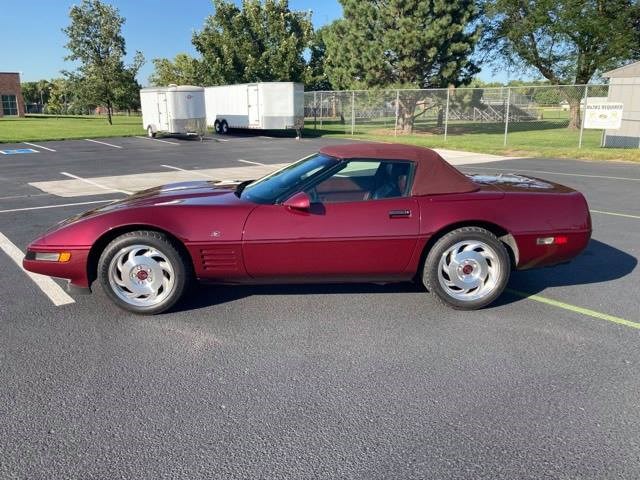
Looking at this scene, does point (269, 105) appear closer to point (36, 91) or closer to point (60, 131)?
point (60, 131)

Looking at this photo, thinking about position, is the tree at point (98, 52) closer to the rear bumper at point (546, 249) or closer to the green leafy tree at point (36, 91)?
the rear bumper at point (546, 249)

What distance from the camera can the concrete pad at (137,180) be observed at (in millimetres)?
10227

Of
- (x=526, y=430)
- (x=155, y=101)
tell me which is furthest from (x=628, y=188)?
(x=155, y=101)

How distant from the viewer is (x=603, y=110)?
1712cm

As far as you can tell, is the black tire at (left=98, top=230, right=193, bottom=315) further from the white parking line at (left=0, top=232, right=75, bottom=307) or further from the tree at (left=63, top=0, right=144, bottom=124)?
the tree at (left=63, top=0, right=144, bottom=124)

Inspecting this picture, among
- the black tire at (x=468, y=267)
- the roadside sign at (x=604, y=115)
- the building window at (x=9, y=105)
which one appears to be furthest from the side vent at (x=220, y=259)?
the building window at (x=9, y=105)

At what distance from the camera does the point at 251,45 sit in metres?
36.1

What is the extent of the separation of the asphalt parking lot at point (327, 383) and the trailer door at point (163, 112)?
21.1m

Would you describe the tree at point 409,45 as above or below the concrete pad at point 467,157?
above

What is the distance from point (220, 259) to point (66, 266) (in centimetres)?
116

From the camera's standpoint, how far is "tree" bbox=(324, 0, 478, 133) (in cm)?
2691

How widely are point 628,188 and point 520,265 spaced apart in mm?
7802

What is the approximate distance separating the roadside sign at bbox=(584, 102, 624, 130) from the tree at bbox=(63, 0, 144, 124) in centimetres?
3555

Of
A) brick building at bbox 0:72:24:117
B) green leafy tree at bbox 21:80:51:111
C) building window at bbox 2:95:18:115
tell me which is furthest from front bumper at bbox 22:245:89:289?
green leafy tree at bbox 21:80:51:111
